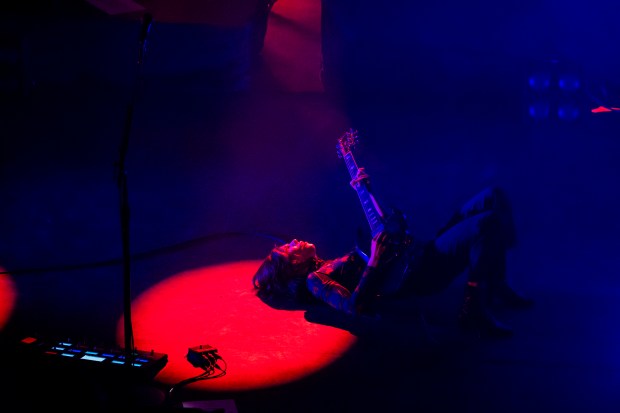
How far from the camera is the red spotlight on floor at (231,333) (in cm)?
324

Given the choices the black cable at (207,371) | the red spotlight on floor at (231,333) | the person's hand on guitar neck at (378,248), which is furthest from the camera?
the person's hand on guitar neck at (378,248)

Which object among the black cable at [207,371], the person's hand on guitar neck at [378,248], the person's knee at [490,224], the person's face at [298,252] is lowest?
the black cable at [207,371]

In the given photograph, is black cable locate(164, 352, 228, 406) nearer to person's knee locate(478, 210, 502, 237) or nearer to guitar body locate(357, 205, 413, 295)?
guitar body locate(357, 205, 413, 295)

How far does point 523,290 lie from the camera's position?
4473 mm

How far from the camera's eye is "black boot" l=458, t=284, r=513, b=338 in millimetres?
3566

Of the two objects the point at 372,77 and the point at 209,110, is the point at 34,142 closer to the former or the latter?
the point at 209,110

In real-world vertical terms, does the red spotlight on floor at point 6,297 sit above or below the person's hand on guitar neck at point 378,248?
below

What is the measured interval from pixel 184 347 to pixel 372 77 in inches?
257

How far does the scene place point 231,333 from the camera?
381 centimetres

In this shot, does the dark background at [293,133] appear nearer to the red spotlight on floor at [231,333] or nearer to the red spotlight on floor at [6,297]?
the red spotlight on floor at [6,297]

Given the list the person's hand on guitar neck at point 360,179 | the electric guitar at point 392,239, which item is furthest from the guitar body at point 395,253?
the person's hand on guitar neck at point 360,179

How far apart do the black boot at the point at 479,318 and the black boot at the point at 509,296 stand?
49 cm

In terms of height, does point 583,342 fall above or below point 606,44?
below

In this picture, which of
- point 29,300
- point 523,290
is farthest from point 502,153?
point 29,300
